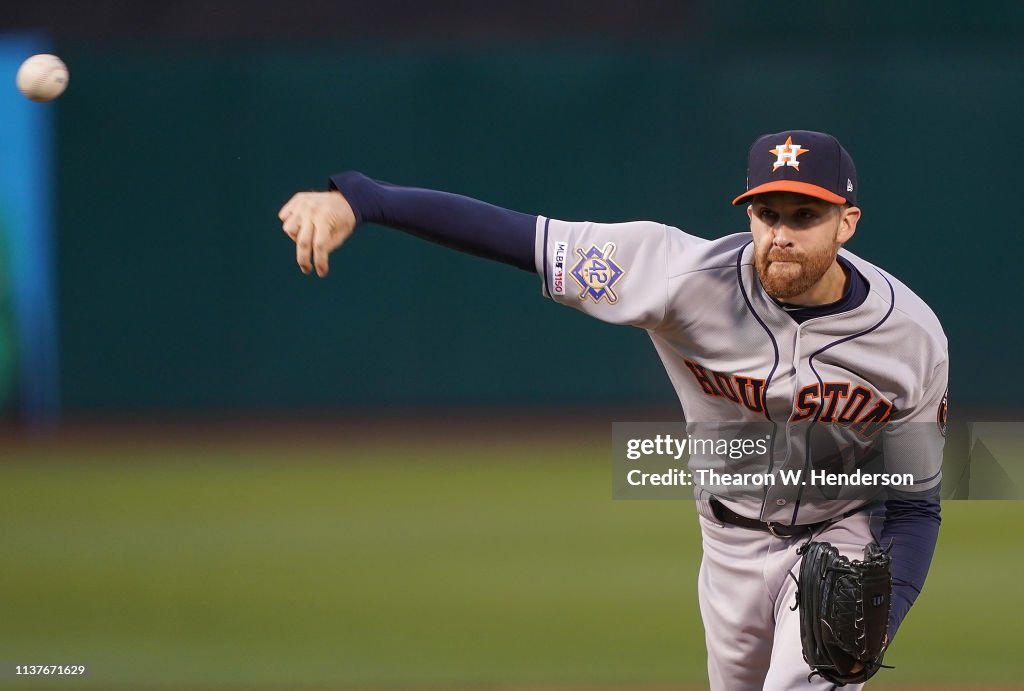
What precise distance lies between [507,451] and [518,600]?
3.90m

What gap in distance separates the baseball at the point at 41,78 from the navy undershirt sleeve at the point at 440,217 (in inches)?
111

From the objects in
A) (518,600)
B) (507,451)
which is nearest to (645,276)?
(518,600)

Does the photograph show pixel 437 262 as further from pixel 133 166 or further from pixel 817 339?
pixel 817 339

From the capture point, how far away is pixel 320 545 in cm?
821

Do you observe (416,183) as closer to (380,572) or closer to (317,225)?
(380,572)

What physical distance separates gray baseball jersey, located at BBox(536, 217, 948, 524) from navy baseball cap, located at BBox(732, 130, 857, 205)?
0.25 m

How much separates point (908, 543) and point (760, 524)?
39 centimetres

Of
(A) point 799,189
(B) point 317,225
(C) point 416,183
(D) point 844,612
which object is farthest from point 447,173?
(D) point 844,612

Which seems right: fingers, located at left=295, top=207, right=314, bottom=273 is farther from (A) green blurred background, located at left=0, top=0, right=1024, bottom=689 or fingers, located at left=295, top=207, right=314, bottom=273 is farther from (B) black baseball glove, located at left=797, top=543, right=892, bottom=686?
(A) green blurred background, located at left=0, top=0, right=1024, bottom=689

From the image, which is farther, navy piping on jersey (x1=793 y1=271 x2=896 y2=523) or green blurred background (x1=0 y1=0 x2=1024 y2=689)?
green blurred background (x1=0 y1=0 x2=1024 y2=689)

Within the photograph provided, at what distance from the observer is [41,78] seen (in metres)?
5.64

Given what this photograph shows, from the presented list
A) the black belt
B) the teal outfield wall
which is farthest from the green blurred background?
the black belt

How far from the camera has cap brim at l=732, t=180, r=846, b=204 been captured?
3248mm

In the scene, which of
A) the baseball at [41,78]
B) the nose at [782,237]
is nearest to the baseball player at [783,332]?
the nose at [782,237]
